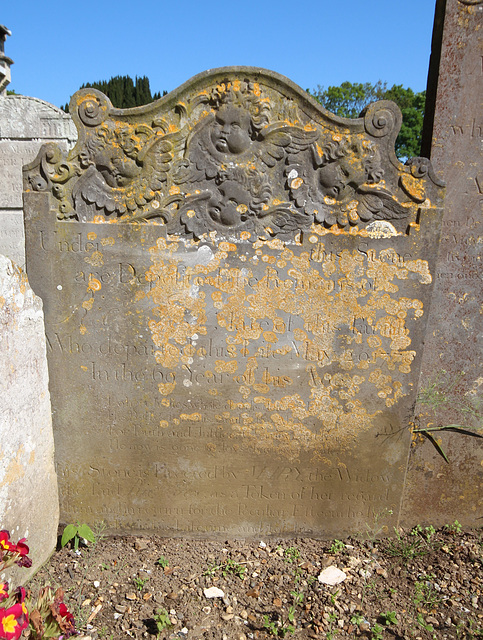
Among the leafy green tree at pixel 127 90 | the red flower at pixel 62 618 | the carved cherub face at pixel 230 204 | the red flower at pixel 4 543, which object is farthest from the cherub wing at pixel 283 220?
the leafy green tree at pixel 127 90

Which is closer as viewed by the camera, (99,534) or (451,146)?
(451,146)

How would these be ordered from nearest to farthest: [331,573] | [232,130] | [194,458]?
[232,130] < [331,573] < [194,458]

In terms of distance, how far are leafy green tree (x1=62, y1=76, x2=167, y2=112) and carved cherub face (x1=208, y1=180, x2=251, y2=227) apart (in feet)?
66.7

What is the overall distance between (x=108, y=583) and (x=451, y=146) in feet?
13.2

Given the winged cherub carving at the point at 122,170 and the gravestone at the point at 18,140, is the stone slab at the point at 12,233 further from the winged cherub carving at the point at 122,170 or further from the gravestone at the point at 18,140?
the winged cherub carving at the point at 122,170

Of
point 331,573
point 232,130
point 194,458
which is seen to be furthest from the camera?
point 194,458

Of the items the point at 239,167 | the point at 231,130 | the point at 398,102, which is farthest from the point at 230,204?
the point at 398,102

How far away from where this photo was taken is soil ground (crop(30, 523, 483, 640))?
280 cm

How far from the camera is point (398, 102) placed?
1138 inches

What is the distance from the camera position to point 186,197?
9.98ft

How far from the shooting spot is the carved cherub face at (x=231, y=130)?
9.76ft

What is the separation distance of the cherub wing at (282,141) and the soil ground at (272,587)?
297cm

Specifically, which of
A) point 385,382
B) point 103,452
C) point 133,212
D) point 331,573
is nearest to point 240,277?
point 133,212

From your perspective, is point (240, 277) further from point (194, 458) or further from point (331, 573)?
point (331, 573)
